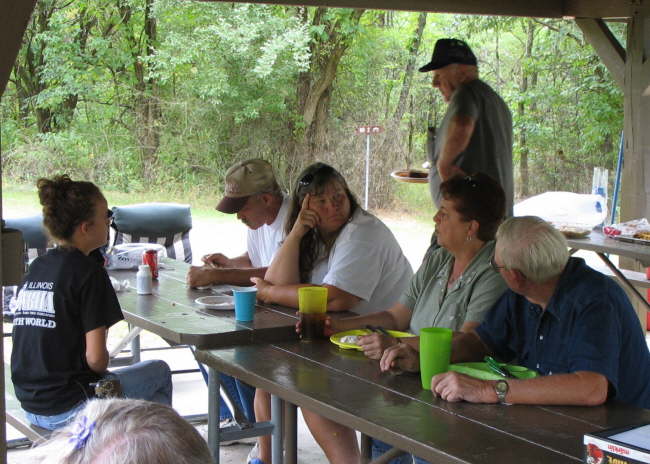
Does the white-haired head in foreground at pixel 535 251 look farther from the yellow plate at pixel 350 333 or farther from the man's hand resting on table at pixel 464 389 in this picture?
the yellow plate at pixel 350 333

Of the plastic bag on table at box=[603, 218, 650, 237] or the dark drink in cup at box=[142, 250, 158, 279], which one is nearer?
the dark drink in cup at box=[142, 250, 158, 279]

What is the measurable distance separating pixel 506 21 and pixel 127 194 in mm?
6292

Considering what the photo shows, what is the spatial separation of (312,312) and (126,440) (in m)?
1.65

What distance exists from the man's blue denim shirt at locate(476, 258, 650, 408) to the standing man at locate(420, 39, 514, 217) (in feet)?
5.83

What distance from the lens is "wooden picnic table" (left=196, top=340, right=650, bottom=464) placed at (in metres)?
1.63

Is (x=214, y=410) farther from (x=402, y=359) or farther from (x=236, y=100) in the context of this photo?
(x=236, y=100)

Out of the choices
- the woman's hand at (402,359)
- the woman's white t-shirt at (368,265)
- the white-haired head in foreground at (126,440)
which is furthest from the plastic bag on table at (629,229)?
the white-haired head in foreground at (126,440)

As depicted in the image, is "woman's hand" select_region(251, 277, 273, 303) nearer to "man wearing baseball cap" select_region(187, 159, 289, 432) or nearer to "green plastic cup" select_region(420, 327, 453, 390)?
"man wearing baseball cap" select_region(187, 159, 289, 432)

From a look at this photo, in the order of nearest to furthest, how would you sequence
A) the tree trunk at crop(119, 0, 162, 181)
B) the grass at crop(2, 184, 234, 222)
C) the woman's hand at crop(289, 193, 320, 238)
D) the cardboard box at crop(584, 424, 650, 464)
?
the cardboard box at crop(584, 424, 650, 464), the woman's hand at crop(289, 193, 320, 238), the grass at crop(2, 184, 234, 222), the tree trunk at crop(119, 0, 162, 181)

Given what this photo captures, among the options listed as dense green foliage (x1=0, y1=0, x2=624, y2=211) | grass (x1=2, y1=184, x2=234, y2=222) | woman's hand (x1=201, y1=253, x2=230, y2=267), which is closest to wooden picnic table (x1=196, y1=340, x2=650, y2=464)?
woman's hand (x1=201, y1=253, x2=230, y2=267)

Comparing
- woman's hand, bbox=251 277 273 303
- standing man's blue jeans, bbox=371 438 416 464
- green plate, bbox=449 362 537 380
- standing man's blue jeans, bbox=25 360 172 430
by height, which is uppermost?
woman's hand, bbox=251 277 273 303

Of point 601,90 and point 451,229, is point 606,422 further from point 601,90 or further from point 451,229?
point 601,90

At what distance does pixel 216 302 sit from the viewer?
3.02 m

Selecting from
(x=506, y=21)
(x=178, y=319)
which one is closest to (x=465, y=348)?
(x=178, y=319)
